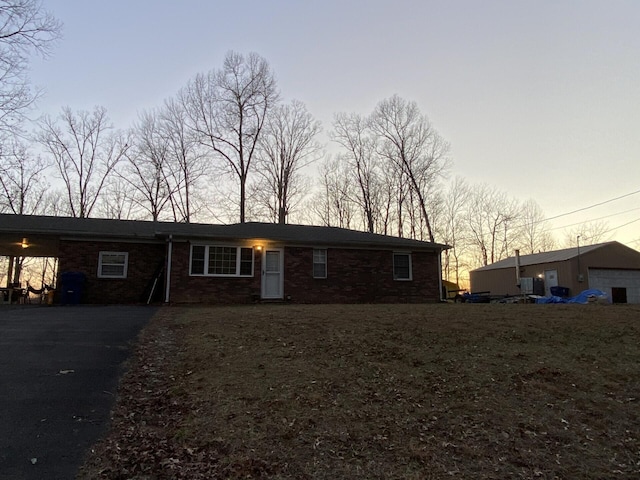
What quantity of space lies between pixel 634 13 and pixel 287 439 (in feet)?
45.1

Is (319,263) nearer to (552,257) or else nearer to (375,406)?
(375,406)

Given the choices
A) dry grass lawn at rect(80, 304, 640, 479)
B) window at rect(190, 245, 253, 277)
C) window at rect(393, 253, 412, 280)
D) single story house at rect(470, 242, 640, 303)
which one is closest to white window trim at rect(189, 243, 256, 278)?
window at rect(190, 245, 253, 277)

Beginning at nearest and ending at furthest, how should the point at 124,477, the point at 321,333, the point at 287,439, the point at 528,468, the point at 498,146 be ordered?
Result: the point at 124,477
the point at 528,468
the point at 287,439
the point at 321,333
the point at 498,146

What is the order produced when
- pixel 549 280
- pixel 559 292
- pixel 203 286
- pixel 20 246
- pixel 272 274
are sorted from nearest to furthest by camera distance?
pixel 203 286 < pixel 272 274 < pixel 20 246 < pixel 559 292 < pixel 549 280

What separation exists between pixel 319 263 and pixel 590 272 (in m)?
18.1

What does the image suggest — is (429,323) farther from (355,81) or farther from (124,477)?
(355,81)

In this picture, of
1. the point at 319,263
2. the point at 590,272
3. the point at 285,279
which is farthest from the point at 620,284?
the point at 285,279

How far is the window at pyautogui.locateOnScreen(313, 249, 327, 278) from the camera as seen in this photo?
16.0m

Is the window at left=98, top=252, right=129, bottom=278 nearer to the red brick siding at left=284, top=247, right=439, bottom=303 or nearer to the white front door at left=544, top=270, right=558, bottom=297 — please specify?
the red brick siding at left=284, top=247, right=439, bottom=303

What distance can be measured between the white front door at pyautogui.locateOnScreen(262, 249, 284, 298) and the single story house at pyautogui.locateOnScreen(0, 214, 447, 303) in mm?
36

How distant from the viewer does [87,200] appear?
28062 mm

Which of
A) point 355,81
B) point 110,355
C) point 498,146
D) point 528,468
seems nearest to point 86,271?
point 110,355

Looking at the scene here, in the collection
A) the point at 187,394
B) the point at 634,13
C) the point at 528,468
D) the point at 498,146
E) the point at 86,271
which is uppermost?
the point at 634,13

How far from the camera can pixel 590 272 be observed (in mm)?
24781
